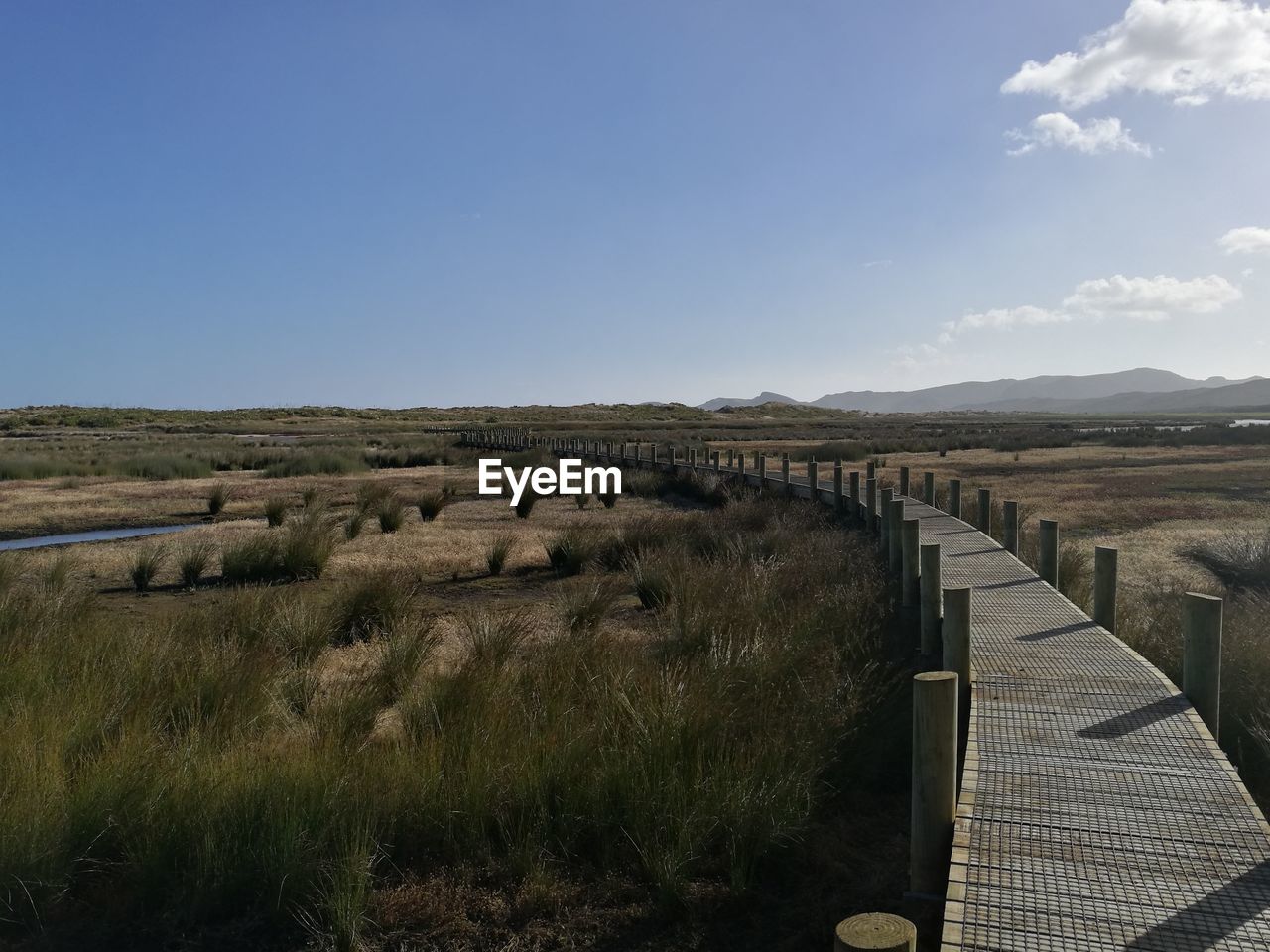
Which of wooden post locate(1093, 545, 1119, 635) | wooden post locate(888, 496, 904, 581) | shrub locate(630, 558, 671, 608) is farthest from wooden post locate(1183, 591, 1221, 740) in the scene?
shrub locate(630, 558, 671, 608)

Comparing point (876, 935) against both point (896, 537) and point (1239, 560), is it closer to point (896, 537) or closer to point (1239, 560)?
point (896, 537)

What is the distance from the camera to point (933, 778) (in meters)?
4.22

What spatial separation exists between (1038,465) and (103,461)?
31.2 metres

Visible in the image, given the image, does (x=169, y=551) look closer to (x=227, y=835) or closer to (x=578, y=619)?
(x=578, y=619)

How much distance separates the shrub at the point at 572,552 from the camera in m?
14.4

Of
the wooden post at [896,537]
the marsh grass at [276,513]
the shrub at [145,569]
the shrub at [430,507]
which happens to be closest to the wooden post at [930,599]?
the wooden post at [896,537]

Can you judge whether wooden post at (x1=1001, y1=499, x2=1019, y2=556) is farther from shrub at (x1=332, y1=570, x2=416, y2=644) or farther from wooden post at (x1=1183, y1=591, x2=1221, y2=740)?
shrub at (x1=332, y1=570, x2=416, y2=644)

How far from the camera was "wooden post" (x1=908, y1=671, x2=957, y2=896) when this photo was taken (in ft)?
13.7

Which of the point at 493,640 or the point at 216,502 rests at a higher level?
the point at 493,640

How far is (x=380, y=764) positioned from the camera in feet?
17.7

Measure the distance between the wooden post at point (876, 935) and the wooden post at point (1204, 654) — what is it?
322 cm

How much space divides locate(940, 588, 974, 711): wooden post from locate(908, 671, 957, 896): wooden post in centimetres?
155

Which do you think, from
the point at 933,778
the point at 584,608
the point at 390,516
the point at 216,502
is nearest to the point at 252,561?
the point at 390,516

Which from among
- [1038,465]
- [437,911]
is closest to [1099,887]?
[437,911]
